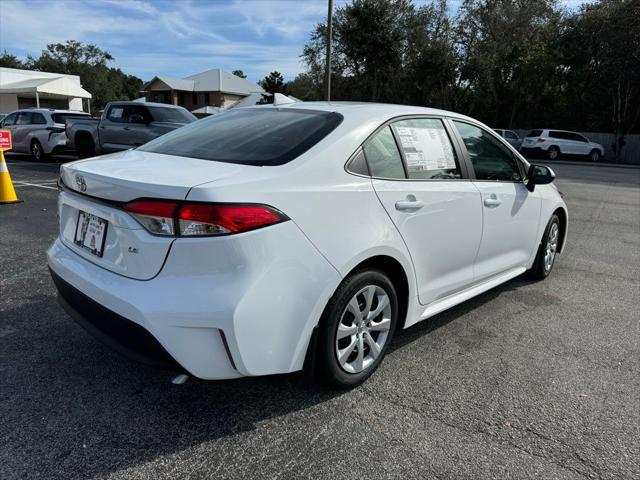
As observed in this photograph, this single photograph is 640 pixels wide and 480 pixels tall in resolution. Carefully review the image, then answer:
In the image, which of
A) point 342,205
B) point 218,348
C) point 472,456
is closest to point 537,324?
point 472,456

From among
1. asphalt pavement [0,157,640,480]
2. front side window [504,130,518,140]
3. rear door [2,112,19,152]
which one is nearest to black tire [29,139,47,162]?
rear door [2,112,19,152]

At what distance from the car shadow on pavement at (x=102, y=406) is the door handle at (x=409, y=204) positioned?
1.14 metres

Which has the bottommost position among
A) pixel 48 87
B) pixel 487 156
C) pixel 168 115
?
pixel 487 156

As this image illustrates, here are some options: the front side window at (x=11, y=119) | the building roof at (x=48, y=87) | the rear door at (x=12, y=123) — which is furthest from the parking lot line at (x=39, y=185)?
the building roof at (x=48, y=87)

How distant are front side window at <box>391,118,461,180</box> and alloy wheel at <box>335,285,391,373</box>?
0.82 m

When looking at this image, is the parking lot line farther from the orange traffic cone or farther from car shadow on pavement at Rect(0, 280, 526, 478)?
car shadow on pavement at Rect(0, 280, 526, 478)

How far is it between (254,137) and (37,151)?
15076mm

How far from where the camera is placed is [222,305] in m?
2.14

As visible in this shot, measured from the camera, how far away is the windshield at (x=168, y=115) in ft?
40.7

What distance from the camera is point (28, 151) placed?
1572cm

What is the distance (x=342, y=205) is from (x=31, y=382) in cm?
204

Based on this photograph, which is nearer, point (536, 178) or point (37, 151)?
point (536, 178)

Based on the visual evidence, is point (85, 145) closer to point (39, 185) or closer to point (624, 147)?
point (39, 185)

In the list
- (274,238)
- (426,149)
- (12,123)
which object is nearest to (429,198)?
(426,149)
